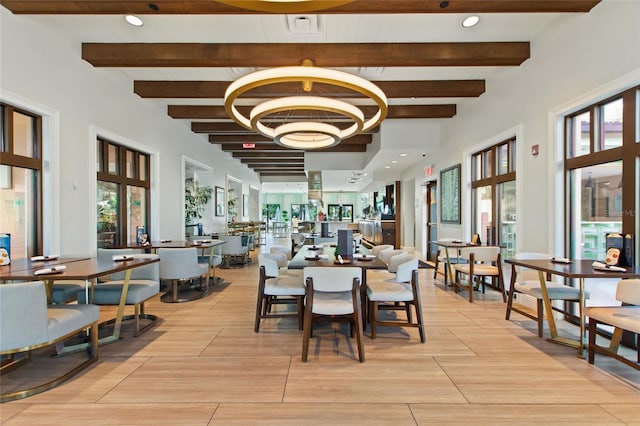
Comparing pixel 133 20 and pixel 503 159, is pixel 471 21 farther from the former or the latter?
pixel 133 20

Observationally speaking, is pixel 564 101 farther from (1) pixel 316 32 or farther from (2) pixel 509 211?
(1) pixel 316 32

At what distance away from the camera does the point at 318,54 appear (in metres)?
4.15

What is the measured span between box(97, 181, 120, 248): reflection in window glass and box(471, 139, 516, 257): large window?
6.74 meters

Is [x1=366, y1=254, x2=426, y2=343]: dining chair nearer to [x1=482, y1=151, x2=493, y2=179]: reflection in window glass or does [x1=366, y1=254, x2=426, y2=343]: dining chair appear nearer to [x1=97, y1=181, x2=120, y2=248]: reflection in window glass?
[x1=482, y1=151, x2=493, y2=179]: reflection in window glass

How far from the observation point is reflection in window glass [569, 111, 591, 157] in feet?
12.0

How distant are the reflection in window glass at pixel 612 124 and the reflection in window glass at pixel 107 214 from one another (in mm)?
7002

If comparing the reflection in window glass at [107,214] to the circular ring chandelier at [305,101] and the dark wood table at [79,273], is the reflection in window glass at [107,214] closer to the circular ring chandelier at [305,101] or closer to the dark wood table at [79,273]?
the dark wood table at [79,273]

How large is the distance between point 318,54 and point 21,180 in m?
3.94

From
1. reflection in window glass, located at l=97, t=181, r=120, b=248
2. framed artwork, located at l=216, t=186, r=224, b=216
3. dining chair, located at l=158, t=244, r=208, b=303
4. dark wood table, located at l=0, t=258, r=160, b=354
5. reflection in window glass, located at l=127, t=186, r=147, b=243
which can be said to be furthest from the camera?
framed artwork, located at l=216, t=186, r=224, b=216

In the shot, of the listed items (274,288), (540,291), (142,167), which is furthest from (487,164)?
(142,167)

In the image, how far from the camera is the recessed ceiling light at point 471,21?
3691 millimetres

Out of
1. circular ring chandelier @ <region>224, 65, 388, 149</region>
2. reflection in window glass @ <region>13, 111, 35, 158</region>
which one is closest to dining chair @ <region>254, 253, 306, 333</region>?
circular ring chandelier @ <region>224, 65, 388, 149</region>

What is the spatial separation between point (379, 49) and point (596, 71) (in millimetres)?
2433

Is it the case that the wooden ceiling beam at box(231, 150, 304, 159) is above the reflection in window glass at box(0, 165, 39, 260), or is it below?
above
